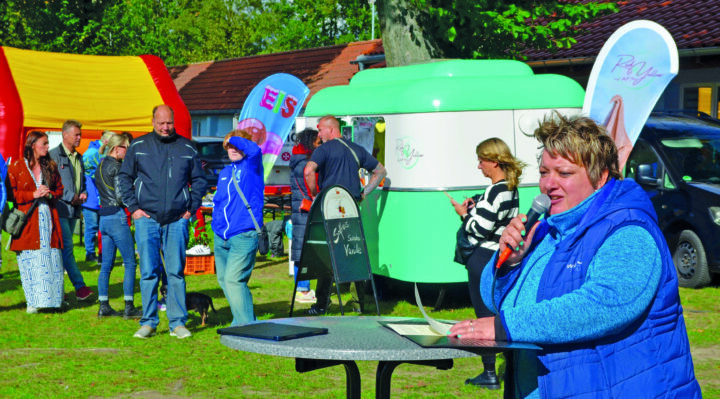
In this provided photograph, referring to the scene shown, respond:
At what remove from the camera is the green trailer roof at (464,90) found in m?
9.55

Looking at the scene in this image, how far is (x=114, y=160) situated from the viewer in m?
9.62

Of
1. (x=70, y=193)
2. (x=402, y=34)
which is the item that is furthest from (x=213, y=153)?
(x=70, y=193)

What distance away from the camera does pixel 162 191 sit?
7.93 meters

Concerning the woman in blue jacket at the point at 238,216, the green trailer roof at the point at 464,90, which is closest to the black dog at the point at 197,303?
the woman in blue jacket at the point at 238,216

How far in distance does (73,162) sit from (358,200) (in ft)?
12.1

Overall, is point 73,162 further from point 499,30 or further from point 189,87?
point 189,87

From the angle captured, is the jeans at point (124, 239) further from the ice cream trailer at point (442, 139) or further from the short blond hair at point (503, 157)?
the short blond hair at point (503, 157)

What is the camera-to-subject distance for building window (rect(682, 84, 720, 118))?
17.5 m

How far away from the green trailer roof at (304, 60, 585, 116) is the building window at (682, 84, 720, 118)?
8.55m

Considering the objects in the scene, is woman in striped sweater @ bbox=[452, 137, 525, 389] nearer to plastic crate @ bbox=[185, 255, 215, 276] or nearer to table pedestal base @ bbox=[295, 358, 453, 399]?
table pedestal base @ bbox=[295, 358, 453, 399]

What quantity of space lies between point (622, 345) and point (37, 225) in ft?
26.8

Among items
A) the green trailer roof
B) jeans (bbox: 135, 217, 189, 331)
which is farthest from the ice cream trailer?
jeans (bbox: 135, 217, 189, 331)

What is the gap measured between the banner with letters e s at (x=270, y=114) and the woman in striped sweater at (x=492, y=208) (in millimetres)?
8484

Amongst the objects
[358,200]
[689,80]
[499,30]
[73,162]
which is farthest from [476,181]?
[689,80]
